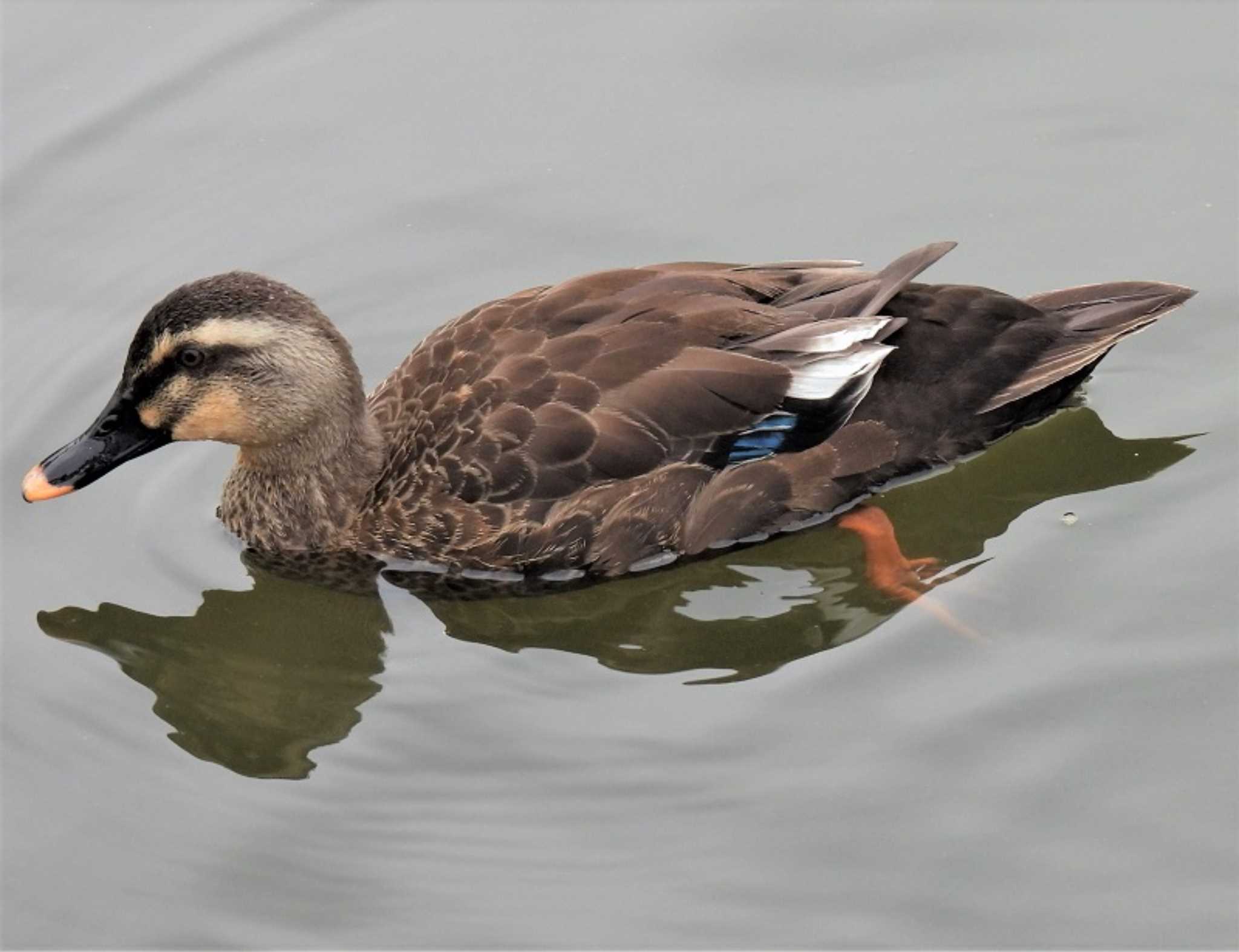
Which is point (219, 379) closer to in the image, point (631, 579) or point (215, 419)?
point (215, 419)

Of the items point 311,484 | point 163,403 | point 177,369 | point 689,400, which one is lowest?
point 311,484

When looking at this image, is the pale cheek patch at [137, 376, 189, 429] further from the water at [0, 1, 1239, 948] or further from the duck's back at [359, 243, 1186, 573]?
the duck's back at [359, 243, 1186, 573]

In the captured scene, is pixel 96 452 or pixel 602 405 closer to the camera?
pixel 602 405

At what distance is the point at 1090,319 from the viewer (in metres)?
10.3

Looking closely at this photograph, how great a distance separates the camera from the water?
8.57 meters

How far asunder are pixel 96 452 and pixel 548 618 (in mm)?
2179

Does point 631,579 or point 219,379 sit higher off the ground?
point 219,379

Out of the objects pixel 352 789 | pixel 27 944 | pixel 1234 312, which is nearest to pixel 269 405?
pixel 352 789

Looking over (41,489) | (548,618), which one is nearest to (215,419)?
(41,489)

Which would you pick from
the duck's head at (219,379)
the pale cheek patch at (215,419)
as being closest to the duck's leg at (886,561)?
the duck's head at (219,379)

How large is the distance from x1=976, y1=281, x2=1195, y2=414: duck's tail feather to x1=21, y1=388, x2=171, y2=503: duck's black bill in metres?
3.85

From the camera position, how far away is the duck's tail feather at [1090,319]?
33.3ft

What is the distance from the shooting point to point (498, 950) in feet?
27.4

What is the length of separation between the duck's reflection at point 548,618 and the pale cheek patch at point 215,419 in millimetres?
685
